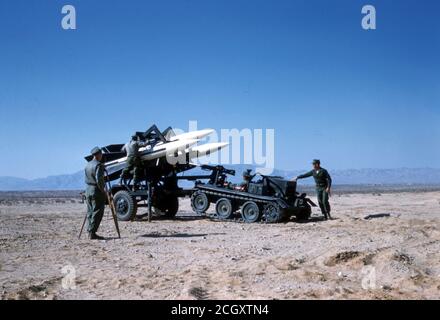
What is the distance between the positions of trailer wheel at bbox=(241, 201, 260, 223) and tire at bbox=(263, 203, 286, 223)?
24 centimetres

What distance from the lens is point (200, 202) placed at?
1664 cm

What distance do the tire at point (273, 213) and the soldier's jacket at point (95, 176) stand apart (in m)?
5.71

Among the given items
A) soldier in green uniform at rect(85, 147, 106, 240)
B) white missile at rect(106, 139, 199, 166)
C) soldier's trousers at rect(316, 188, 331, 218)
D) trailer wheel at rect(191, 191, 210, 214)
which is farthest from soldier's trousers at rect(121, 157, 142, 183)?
soldier's trousers at rect(316, 188, 331, 218)

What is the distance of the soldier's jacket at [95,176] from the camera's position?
1109 cm

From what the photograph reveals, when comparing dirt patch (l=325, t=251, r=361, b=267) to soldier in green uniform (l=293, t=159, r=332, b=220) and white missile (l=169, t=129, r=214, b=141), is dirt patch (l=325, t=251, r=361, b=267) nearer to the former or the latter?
soldier in green uniform (l=293, t=159, r=332, b=220)

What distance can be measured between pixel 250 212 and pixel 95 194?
222 inches

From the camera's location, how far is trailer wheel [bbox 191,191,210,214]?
54.1 feet

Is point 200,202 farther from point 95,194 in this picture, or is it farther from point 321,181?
point 95,194

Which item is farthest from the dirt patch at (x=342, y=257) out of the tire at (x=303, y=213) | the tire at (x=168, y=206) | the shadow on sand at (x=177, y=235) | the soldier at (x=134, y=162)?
the tire at (x=168, y=206)

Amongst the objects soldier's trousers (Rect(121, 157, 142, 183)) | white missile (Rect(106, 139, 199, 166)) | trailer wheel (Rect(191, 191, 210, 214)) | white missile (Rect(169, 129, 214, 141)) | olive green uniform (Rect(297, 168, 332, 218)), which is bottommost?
trailer wheel (Rect(191, 191, 210, 214))

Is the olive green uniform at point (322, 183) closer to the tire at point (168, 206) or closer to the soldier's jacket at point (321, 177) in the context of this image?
the soldier's jacket at point (321, 177)

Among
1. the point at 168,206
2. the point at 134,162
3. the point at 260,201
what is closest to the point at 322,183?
the point at 260,201
